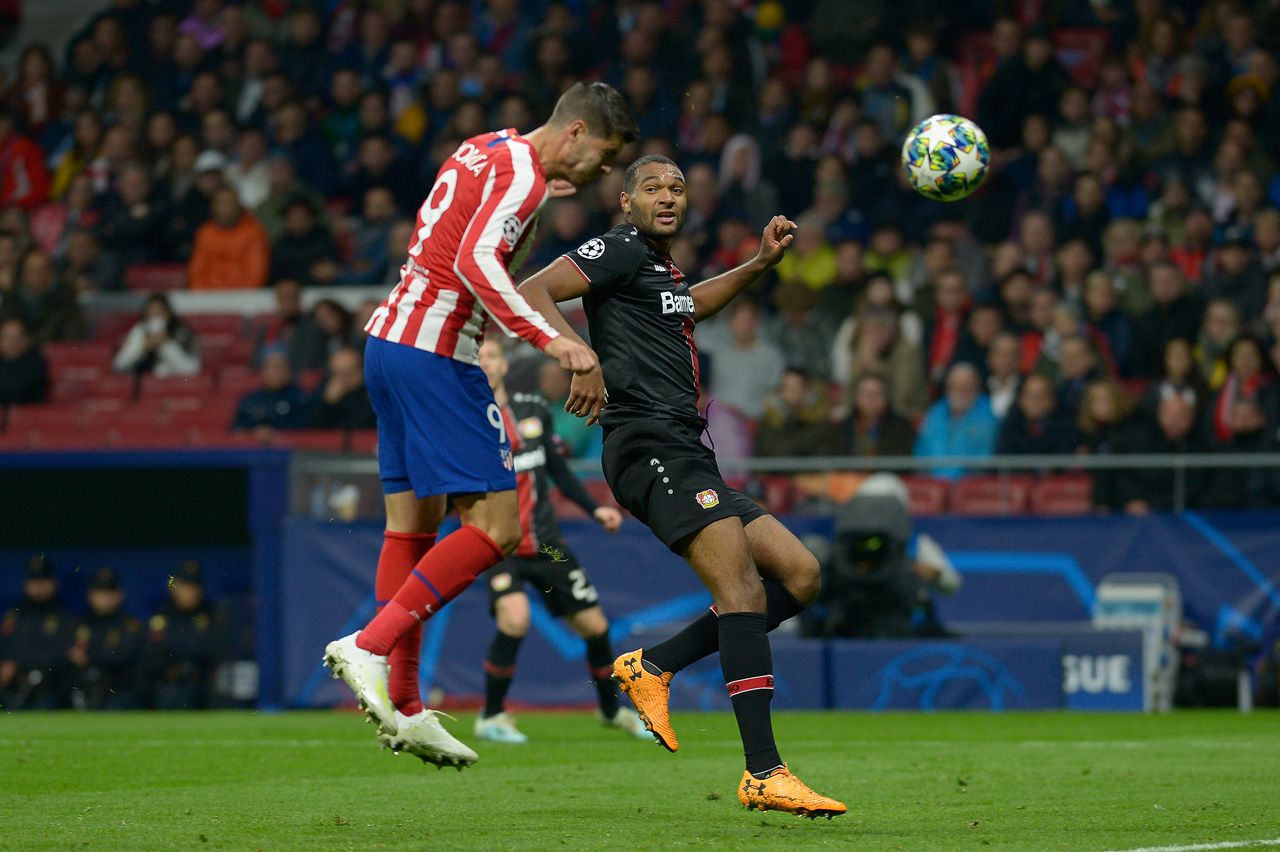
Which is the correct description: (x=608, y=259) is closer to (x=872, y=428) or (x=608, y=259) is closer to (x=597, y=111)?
(x=597, y=111)

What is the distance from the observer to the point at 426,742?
551 cm

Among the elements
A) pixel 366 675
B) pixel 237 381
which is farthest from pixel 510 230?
pixel 237 381

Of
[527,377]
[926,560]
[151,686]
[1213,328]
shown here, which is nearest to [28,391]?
[151,686]

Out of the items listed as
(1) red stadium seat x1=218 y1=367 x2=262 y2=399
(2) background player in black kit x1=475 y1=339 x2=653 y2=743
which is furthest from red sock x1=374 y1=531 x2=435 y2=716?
(1) red stadium seat x1=218 y1=367 x2=262 y2=399

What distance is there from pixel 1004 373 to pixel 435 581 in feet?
28.1

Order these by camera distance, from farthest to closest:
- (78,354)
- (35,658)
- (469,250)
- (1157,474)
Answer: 1. (78,354)
2. (35,658)
3. (1157,474)
4. (469,250)

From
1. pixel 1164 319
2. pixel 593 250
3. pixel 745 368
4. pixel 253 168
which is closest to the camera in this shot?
pixel 593 250

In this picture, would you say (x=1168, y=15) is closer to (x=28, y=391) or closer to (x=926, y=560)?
(x=926, y=560)

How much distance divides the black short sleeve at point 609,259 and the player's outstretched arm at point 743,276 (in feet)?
1.29

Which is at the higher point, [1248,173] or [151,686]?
[1248,173]

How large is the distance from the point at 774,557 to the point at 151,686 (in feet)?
30.5

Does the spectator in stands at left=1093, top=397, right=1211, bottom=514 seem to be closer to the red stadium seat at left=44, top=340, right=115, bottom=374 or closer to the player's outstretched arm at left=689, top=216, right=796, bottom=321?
the player's outstretched arm at left=689, top=216, right=796, bottom=321

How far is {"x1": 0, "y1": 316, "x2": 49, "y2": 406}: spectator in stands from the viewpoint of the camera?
1580 centimetres

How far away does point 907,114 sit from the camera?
51.7 ft
